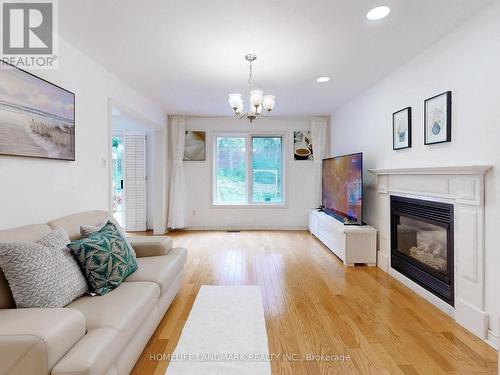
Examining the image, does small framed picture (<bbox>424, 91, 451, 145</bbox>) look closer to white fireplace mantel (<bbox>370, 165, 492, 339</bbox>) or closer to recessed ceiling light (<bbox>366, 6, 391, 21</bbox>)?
white fireplace mantel (<bbox>370, 165, 492, 339</bbox>)

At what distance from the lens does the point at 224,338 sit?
2059 mm

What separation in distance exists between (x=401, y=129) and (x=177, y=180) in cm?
442

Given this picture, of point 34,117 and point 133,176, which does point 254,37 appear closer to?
point 34,117

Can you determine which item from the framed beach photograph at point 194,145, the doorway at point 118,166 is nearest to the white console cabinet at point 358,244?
the framed beach photograph at point 194,145

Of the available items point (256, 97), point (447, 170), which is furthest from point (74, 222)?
point (447, 170)

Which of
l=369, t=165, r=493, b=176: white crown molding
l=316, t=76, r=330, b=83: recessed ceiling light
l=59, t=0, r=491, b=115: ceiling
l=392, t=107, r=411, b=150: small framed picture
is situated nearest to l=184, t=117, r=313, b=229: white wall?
l=59, t=0, r=491, b=115: ceiling

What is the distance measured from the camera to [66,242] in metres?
1.90

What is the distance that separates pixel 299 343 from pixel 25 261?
1827mm

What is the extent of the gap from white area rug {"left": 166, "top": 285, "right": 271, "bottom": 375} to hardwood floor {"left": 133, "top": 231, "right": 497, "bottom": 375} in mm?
77

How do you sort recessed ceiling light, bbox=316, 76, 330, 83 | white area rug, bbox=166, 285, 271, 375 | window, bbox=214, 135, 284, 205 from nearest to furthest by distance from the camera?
1. white area rug, bbox=166, 285, 271, 375
2. recessed ceiling light, bbox=316, 76, 330, 83
3. window, bbox=214, 135, 284, 205

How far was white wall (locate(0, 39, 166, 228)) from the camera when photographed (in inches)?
83.0

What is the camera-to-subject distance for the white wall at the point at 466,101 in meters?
2.03

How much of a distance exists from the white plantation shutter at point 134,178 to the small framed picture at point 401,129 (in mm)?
4928

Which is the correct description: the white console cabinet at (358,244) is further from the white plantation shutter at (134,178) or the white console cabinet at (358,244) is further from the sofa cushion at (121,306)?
the white plantation shutter at (134,178)
